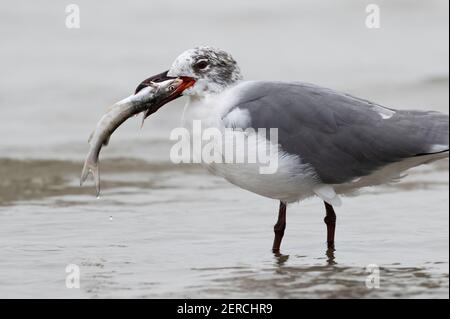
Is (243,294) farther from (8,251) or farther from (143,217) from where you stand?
(143,217)

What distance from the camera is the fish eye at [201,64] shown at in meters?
7.21

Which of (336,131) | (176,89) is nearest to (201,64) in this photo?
(176,89)

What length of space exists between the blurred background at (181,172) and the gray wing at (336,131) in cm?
64

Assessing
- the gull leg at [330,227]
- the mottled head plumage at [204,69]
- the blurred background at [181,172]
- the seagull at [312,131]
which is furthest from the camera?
the gull leg at [330,227]

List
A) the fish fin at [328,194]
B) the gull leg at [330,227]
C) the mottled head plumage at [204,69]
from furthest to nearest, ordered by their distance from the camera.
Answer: the gull leg at [330,227] < the mottled head plumage at [204,69] < the fish fin at [328,194]

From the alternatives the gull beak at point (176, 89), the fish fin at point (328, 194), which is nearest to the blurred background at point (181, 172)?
the fish fin at point (328, 194)

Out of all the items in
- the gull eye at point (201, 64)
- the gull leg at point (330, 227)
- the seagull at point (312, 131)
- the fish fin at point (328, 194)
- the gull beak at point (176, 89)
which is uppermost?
the gull eye at point (201, 64)

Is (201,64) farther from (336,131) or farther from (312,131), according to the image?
(336,131)

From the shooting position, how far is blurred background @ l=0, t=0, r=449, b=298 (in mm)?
6543

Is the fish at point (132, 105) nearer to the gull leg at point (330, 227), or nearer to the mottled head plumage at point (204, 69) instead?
the mottled head plumage at point (204, 69)

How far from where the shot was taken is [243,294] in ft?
19.7

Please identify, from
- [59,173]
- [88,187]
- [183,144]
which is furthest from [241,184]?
[59,173]

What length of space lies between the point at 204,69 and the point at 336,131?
3.31 ft

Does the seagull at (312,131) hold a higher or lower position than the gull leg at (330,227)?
higher
